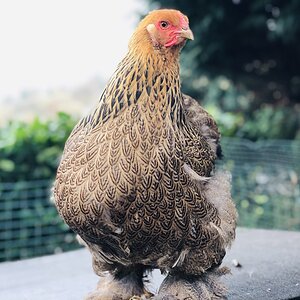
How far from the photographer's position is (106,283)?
236 centimetres

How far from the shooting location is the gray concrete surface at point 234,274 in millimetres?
2609

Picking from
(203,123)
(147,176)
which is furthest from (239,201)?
(147,176)

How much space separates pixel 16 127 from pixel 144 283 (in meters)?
2.58

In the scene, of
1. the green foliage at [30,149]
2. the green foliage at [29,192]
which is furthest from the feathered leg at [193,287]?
the green foliage at [30,149]

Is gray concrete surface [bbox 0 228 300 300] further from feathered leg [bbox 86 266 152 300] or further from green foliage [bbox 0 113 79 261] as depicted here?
green foliage [bbox 0 113 79 261]

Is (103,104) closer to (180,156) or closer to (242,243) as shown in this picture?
(180,156)

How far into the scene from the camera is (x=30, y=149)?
15.0ft

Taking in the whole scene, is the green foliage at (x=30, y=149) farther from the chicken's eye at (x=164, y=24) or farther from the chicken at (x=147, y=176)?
the chicken's eye at (x=164, y=24)

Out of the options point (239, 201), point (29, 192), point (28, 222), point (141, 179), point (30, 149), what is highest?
point (141, 179)

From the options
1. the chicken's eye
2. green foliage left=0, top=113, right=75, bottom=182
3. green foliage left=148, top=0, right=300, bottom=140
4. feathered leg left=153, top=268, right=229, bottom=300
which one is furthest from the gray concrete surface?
green foliage left=148, top=0, right=300, bottom=140

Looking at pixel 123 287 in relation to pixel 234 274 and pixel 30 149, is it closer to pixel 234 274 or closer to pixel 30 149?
pixel 234 274

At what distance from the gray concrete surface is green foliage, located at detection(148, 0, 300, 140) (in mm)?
2241

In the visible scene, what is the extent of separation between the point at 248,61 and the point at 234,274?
3.61 meters

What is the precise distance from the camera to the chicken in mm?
1909
